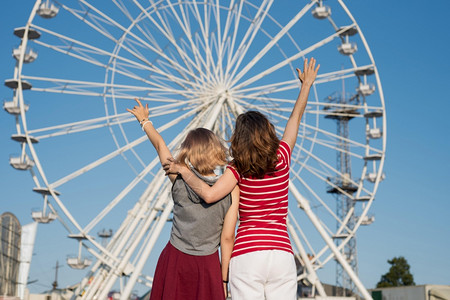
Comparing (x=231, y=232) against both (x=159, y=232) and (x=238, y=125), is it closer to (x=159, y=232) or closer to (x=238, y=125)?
(x=238, y=125)

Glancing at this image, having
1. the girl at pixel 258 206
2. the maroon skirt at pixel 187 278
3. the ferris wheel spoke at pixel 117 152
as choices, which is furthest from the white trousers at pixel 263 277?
the ferris wheel spoke at pixel 117 152

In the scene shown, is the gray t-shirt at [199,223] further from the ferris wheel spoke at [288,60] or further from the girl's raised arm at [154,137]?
the ferris wheel spoke at [288,60]

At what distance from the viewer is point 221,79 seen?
22641mm

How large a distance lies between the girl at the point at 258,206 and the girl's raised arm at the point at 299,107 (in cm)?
25

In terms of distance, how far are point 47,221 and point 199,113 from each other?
21.7 feet

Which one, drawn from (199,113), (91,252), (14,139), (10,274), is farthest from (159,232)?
(10,274)

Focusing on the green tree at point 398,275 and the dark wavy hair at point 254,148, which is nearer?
the dark wavy hair at point 254,148

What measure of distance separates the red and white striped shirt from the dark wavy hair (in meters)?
0.05

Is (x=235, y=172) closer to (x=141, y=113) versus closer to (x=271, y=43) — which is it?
(x=141, y=113)

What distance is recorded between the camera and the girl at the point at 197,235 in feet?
13.0

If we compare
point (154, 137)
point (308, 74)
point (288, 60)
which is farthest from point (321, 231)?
point (154, 137)

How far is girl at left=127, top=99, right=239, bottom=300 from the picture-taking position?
156 inches

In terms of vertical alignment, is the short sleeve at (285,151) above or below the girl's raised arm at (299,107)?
below

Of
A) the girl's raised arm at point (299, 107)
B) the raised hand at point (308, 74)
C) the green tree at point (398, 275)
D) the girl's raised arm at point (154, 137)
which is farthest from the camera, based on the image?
the green tree at point (398, 275)
